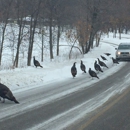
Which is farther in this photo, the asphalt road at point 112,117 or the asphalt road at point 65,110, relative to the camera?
the asphalt road at point 65,110

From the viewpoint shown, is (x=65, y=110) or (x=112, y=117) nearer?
(x=112, y=117)

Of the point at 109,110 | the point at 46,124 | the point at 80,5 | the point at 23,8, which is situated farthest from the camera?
the point at 80,5

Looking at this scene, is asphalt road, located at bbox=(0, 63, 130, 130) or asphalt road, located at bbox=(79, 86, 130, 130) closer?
asphalt road, located at bbox=(79, 86, 130, 130)

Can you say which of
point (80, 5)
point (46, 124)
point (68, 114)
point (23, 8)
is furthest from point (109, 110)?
point (80, 5)

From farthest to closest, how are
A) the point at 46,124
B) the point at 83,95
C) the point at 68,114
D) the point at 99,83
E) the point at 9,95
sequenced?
the point at 99,83
the point at 83,95
the point at 9,95
the point at 68,114
the point at 46,124

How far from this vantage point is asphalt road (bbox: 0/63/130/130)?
25.9 feet

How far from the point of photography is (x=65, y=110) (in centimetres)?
970

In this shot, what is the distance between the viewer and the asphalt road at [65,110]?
7891 mm

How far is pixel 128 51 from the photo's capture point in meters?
32.4

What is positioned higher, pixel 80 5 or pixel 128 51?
pixel 80 5

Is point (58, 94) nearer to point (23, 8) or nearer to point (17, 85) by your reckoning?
point (17, 85)

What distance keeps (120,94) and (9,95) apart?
4570 mm

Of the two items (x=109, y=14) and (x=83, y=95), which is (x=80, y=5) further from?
(x=83, y=95)

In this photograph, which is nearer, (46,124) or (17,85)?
(46,124)
